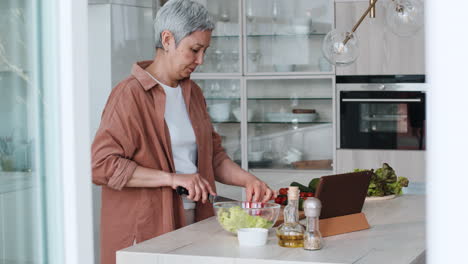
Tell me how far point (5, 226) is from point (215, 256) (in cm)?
108

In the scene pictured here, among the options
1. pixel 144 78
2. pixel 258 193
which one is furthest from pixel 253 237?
pixel 144 78

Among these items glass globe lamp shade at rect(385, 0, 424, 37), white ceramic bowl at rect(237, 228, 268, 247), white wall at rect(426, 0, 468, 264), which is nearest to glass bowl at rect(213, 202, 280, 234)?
white ceramic bowl at rect(237, 228, 268, 247)

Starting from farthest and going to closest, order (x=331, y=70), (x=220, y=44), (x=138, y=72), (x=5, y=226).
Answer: (x=220, y=44) → (x=331, y=70) → (x=138, y=72) → (x=5, y=226)

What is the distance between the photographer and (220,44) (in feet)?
16.7

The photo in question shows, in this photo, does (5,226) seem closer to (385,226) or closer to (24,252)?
(24,252)

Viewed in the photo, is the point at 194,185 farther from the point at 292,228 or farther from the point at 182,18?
the point at 182,18

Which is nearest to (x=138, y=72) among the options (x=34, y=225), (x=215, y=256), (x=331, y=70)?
(x=215, y=256)

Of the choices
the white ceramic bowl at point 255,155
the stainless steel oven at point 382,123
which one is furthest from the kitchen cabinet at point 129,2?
the stainless steel oven at point 382,123

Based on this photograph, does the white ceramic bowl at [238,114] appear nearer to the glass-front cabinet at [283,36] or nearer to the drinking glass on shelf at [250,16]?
the glass-front cabinet at [283,36]

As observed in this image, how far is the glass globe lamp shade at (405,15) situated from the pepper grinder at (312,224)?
142 centimetres

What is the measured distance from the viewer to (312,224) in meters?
2.01

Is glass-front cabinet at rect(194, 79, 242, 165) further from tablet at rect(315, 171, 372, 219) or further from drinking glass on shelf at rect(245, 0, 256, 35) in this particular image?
tablet at rect(315, 171, 372, 219)

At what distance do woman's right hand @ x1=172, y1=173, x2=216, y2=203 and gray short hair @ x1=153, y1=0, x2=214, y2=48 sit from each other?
1.71 ft

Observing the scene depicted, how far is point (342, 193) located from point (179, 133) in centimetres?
69
